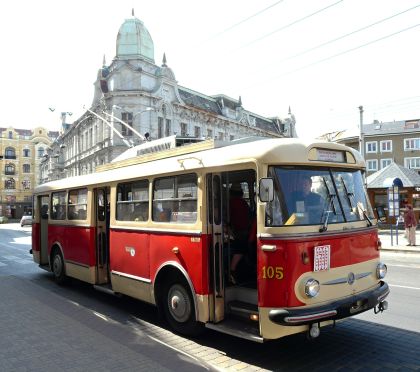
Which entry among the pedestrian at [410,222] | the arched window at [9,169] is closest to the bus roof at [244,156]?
the pedestrian at [410,222]

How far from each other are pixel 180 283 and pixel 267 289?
182 centimetres

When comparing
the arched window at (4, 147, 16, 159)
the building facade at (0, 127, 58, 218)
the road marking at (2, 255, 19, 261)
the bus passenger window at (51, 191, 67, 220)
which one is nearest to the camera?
the bus passenger window at (51, 191, 67, 220)

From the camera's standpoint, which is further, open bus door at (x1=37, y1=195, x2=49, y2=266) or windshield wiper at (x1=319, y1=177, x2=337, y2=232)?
open bus door at (x1=37, y1=195, x2=49, y2=266)

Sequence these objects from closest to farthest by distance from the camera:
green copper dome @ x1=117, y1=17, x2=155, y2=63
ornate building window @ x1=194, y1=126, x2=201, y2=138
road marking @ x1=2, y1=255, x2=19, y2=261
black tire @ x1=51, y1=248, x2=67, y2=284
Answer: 1. black tire @ x1=51, y1=248, x2=67, y2=284
2. road marking @ x1=2, y1=255, x2=19, y2=261
3. green copper dome @ x1=117, y1=17, x2=155, y2=63
4. ornate building window @ x1=194, y1=126, x2=201, y2=138

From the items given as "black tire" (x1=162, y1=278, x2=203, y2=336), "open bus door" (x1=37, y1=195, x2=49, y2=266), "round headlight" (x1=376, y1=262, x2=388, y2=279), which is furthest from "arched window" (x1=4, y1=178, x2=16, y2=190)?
"round headlight" (x1=376, y1=262, x2=388, y2=279)

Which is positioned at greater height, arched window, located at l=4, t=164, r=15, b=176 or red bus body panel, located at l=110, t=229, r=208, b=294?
arched window, located at l=4, t=164, r=15, b=176

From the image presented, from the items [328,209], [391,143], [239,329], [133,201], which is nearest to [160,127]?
[391,143]

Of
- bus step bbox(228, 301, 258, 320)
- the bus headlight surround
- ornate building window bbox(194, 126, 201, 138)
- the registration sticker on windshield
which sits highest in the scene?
ornate building window bbox(194, 126, 201, 138)

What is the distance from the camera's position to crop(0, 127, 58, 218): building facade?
3617 inches

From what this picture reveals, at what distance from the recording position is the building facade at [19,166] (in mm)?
91875

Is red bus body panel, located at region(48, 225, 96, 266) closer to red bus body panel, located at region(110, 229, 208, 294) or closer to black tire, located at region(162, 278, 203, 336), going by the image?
red bus body panel, located at region(110, 229, 208, 294)

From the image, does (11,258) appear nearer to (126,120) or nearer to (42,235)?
(42,235)

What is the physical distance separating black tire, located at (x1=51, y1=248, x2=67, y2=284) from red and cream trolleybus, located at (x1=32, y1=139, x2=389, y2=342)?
3.06 meters

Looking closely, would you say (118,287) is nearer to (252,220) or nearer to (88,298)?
(88,298)
